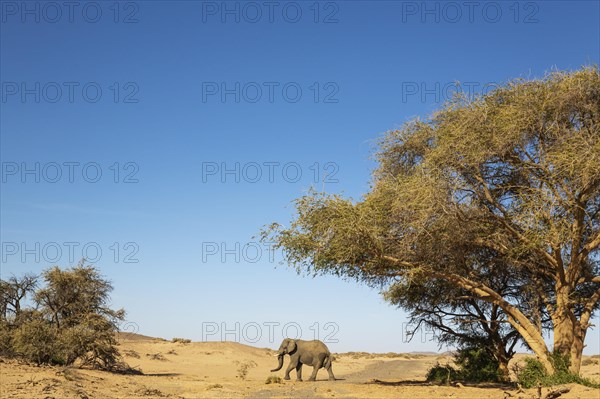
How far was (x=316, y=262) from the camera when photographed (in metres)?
23.2

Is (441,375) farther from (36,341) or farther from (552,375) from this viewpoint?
(36,341)

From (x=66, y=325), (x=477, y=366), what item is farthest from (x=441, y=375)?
(x=66, y=325)

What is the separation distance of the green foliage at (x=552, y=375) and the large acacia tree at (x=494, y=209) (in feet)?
1.34

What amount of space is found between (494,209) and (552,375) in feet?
21.8

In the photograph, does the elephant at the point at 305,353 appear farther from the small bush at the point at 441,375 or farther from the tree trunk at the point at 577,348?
the tree trunk at the point at 577,348

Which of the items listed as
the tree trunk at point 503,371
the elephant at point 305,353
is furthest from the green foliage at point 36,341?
the tree trunk at point 503,371

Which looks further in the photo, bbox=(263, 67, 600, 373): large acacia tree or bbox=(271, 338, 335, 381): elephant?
bbox=(271, 338, 335, 381): elephant

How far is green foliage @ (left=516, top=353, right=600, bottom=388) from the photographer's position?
20.8 meters

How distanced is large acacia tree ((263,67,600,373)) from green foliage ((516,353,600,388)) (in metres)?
0.41

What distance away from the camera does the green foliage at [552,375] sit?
2083 cm

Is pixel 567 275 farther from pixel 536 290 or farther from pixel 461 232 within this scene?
pixel 461 232

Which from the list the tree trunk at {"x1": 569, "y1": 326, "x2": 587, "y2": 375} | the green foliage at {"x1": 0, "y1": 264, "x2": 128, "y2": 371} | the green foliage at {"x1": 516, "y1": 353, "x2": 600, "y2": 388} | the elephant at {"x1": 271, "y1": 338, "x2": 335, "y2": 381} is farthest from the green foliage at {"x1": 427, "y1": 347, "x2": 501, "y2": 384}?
the green foliage at {"x1": 0, "y1": 264, "x2": 128, "y2": 371}

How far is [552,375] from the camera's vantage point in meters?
21.5

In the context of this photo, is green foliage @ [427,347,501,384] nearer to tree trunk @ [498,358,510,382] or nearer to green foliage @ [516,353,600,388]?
tree trunk @ [498,358,510,382]
